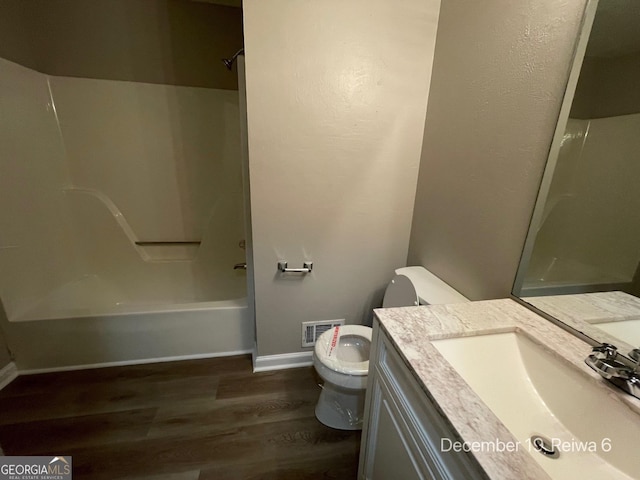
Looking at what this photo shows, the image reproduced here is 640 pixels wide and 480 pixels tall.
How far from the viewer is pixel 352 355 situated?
4.42 feet

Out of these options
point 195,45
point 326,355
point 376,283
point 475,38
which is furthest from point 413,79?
point 195,45

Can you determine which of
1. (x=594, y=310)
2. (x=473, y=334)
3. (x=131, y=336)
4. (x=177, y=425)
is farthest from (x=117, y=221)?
(x=594, y=310)

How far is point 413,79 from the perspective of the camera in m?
1.33

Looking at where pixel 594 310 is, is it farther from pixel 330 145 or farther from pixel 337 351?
pixel 330 145

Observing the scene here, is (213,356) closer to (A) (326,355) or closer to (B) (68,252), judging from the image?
(A) (326,355)

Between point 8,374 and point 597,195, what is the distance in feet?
9.29

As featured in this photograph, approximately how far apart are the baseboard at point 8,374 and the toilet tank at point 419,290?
219cm

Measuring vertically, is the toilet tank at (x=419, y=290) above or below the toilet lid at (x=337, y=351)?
above

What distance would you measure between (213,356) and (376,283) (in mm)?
1189

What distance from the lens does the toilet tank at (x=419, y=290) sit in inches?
44.7

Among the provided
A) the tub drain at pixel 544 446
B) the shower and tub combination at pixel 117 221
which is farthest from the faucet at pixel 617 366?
the shower and tub combination at pixel 117 221

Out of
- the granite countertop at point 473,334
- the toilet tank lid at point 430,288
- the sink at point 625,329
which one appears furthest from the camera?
the toilet tank lid at point 430,288

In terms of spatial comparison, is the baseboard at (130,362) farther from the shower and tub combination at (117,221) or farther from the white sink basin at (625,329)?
the white sink basin at (625,329)

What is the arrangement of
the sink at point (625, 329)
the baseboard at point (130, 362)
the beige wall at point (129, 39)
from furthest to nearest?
1. the beige wall at point (129, 39)
2. the baseboard at point (130, 362)
3. the sink at point (625, 329)
